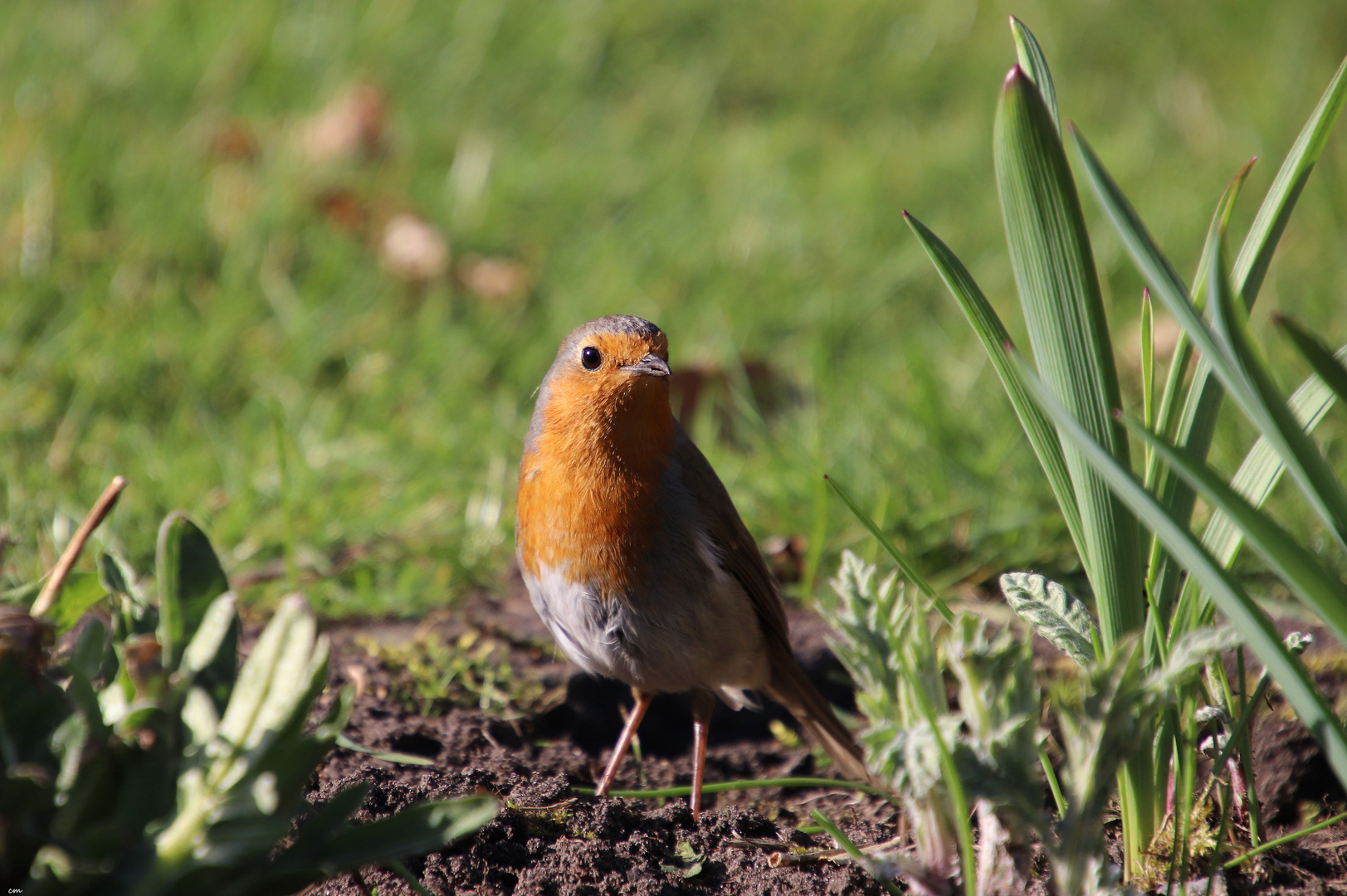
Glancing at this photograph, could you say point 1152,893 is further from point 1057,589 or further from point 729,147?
point 729,147

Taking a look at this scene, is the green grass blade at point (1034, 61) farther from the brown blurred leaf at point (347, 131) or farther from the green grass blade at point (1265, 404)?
the brown blurred leaf at point (347, 131)

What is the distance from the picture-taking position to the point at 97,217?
16.9 ft

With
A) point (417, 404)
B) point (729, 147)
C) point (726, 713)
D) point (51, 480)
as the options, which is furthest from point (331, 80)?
point (726, 713)

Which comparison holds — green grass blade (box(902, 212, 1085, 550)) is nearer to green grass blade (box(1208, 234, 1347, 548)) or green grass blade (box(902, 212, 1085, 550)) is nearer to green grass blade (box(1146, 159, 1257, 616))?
green grass blade (box(1146, 159, 1257, 616))

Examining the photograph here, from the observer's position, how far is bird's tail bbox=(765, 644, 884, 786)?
289cm

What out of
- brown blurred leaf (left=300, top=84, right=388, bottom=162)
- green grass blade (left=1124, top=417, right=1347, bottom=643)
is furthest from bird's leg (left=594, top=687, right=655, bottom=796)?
brown blurred leaf (left=300, top=84, right=388, bottom=162)

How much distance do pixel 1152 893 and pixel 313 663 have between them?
4.54ft

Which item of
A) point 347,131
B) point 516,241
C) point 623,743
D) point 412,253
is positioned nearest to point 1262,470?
point 623,743

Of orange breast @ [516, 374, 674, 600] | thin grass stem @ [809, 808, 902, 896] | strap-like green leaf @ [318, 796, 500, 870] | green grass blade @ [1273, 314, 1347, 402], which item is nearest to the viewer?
green grass blade @ [1273, 314, 1347, 402]

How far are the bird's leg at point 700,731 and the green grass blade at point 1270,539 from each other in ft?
4.50

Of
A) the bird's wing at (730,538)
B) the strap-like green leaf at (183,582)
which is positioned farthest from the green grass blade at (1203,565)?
the bird's wing at (730,538)

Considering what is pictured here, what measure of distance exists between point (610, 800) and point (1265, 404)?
1460 mm

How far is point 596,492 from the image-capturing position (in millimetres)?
2732

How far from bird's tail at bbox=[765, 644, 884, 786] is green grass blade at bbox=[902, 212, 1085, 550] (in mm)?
1177
